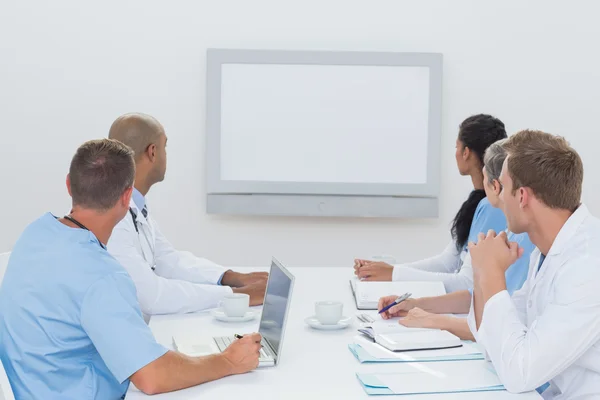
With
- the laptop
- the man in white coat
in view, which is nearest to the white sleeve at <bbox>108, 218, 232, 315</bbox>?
the laptop

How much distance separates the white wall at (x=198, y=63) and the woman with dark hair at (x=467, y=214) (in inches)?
64.7

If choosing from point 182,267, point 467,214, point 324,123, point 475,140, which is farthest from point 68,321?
point 324,123

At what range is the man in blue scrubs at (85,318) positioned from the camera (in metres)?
1.63

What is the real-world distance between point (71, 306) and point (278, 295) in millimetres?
535

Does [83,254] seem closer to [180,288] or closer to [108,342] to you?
[108,342]

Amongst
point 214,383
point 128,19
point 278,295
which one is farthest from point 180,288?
point 128,19

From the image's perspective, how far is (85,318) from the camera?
164 centimetres

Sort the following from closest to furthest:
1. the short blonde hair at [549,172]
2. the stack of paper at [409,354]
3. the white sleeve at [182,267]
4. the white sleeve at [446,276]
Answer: the short blonde hair at [549,172] < the stack of paper at [409,354] < the white sleeve at [446,276] < the white sleeve at [182,267]

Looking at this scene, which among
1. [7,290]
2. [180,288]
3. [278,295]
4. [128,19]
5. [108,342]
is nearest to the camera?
[108,342]

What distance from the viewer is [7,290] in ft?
5.74

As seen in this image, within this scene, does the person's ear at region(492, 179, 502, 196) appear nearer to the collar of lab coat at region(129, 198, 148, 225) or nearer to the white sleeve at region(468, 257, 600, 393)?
the white sleeve at region(468, 257, 600, 393)

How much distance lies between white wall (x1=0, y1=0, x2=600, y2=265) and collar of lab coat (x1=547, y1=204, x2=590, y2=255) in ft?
9.39

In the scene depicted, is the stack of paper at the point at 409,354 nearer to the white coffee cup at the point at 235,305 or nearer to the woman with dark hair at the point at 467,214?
the white coffee cup at the point at 235,305

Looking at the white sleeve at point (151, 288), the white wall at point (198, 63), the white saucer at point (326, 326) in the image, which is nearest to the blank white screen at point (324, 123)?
the white wall at point (198, 63)
